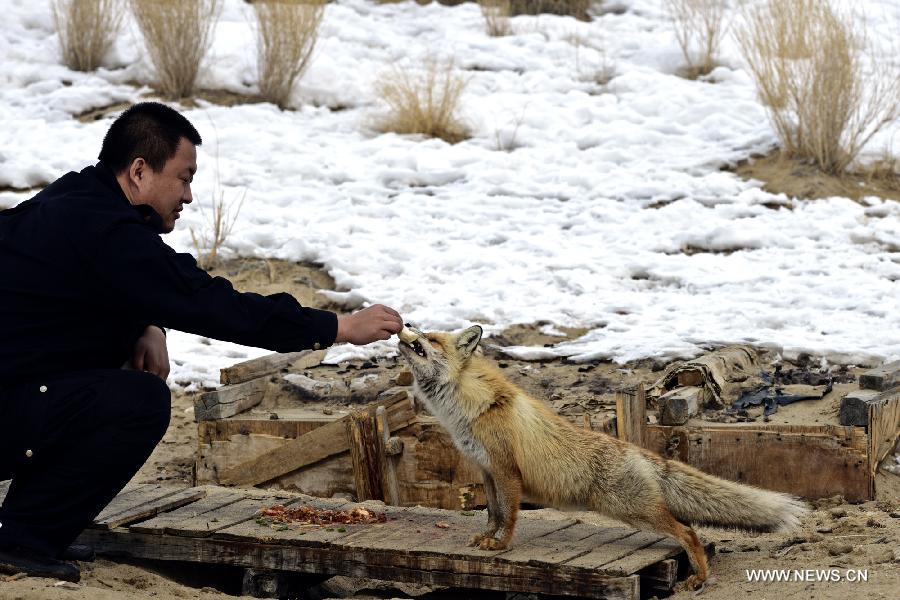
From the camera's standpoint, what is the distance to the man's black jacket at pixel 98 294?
444cm

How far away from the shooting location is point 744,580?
4.68 metres

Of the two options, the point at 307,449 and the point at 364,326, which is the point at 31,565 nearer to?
the point at 364,326

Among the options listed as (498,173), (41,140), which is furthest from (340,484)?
(41,140)

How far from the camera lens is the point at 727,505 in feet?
16.0

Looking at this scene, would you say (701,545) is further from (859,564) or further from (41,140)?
(41,140)

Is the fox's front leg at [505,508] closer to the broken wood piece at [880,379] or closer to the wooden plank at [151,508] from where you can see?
the wooden plank at [151,508]

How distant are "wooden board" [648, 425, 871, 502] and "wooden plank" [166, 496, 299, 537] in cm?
214

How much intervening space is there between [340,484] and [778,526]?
2.72 meters

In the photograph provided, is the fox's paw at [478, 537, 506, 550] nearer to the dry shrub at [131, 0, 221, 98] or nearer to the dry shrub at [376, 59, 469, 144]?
the dry shrub at [376, 59, 469, 144]

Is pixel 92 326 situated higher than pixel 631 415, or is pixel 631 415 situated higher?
pixel 92 326

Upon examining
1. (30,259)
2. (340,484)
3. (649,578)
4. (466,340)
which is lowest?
(340,484)

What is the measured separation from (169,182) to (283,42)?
933cm

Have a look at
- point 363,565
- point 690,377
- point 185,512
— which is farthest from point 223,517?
point 690,377

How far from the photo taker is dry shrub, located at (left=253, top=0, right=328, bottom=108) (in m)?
13.7
